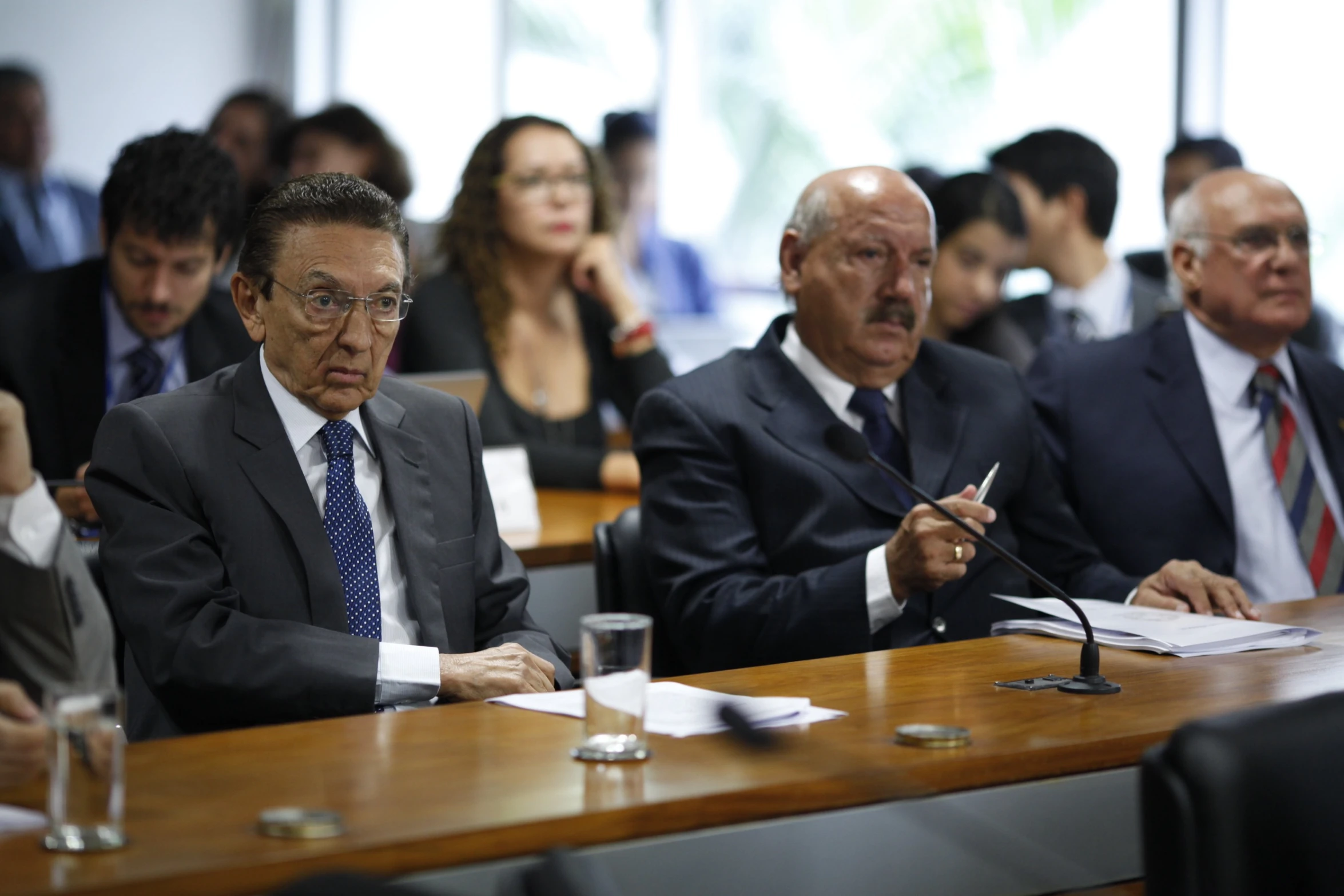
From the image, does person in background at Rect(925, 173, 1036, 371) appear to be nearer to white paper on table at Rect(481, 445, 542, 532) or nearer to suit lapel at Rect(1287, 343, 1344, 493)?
suit lapel at Rect(1287, 343, 1344, 493)

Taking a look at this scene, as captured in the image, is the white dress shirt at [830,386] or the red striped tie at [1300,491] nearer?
the white dress shirt at [830,386]

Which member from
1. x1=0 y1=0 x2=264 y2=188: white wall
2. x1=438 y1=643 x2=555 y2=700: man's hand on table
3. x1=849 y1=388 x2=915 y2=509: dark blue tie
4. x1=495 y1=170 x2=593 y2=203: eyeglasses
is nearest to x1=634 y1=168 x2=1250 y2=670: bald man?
x1=849 y1=388 x2=915 y2=509: dark blue tie

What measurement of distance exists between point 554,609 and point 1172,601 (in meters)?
1.09

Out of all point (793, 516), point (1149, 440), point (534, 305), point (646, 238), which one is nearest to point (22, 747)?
point (793, 516)

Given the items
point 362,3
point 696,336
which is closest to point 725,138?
point 696,336

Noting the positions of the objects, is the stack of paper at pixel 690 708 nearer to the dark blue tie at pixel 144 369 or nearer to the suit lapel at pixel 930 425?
the suit lapel at pixel 930 425

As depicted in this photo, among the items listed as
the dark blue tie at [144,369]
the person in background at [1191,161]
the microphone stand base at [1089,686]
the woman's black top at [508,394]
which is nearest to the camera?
the microphone stand base at [1089,686]

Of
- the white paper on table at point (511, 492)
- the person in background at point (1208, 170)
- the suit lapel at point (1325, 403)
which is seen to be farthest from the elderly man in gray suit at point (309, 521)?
the person in background at point (1208, 170)

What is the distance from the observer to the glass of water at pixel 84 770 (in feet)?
3.64

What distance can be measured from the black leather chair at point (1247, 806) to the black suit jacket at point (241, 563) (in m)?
0.96

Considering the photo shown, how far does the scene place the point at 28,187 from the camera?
5852 millimetres

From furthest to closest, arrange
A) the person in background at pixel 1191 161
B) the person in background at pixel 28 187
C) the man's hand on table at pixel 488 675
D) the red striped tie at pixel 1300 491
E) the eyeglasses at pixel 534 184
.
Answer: the person in background at pixel 28 187 → the person in background at pixel 1191 161 → the eyeglasses at pixel 534 184 → the red striped tie at pixel 1300 491 → the man's hand on table at pixel 488 675

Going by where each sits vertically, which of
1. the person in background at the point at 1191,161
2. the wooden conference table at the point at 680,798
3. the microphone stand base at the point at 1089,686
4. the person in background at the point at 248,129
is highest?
the person in background at the point at 248,129

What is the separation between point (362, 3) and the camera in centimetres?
667
